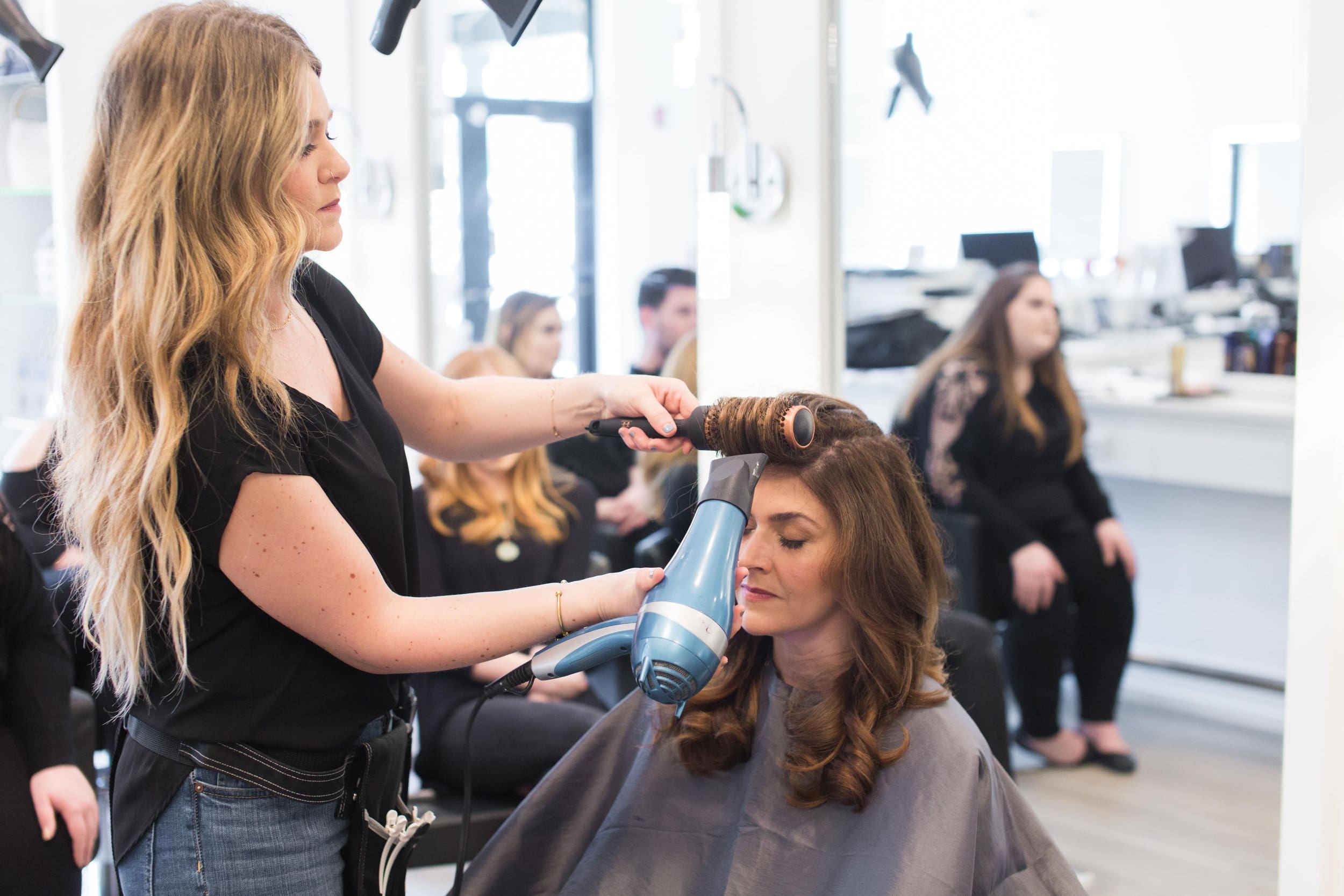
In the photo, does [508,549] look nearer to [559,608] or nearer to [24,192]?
[559,608]

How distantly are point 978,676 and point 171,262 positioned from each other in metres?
1.40

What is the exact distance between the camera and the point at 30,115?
3793 millimetres

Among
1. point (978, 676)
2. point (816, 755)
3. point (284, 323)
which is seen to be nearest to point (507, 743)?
point (978, 676)

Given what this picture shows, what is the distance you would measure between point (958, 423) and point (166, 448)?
2.15 m

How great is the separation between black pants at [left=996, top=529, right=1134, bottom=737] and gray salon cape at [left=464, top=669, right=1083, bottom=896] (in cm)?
175

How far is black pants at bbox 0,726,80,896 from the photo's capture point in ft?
5.91

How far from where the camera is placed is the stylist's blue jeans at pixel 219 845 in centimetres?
122

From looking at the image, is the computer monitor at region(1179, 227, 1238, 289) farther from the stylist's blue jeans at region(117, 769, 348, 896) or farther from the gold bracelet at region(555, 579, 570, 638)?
the stylist's blue jeans at region(117, 769, 348, 896)

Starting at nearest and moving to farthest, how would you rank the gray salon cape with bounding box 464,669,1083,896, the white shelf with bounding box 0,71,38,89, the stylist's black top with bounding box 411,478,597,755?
the gray salon cape with bounding box 464,669,1083,896
the stylist's black top with bounding box 411,478,597,755
the white shelf with bounding box 0,71,38,89

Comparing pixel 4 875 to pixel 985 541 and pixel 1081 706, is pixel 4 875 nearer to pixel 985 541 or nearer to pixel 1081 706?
pixel 985 541

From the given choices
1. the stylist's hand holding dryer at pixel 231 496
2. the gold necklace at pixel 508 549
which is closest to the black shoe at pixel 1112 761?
the gold necklace at pixel 508 549

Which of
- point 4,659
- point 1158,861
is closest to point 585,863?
point 4,659

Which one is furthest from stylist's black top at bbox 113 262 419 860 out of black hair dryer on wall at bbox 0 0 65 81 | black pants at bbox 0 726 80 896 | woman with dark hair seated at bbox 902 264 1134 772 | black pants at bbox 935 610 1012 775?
woman with dark hair seated at bbox 902 264 1134 772

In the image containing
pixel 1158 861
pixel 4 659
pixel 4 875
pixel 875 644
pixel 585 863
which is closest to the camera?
pixel 875 644
